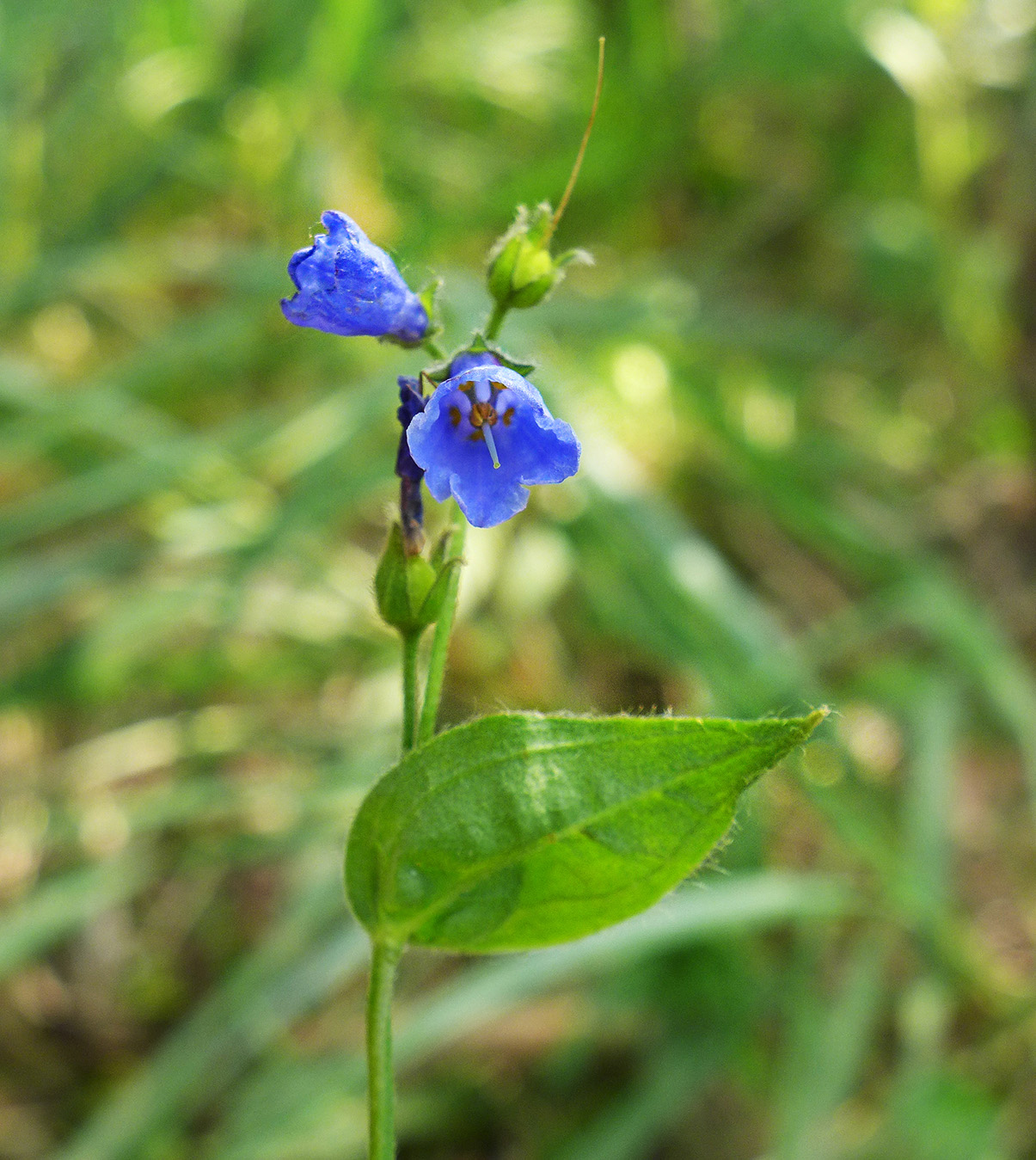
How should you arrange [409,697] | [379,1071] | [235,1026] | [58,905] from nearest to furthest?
[379,1071] → [409,697] → [235,1026] → [58,905]

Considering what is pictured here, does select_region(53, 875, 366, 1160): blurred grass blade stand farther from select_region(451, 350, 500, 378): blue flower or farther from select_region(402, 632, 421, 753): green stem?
select_region(451, 350, 500, 378): blue flower

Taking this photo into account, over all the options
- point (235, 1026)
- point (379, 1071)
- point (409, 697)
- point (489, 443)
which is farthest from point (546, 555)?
point (379, 1071)

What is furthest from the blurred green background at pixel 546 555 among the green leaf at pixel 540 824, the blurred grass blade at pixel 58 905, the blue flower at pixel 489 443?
the blue flower at pixel 489 443

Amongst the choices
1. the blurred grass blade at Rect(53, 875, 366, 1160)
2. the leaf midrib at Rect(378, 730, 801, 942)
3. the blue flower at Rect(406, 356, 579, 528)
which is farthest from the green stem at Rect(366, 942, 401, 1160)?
the blurred grass blade at Rect(53, 875, 366, 1160)

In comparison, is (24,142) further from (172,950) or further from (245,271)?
(172,950)

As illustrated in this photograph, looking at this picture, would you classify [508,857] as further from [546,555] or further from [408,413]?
[546,555]

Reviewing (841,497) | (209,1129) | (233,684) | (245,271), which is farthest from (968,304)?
(209,1129)
